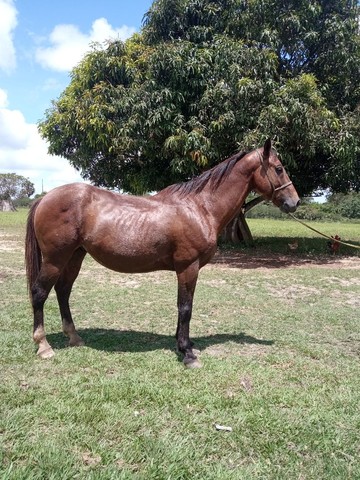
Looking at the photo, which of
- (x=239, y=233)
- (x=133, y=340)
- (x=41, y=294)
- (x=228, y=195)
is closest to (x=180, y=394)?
(x=133, y=340)

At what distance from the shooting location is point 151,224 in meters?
4.27

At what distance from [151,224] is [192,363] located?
150 cm

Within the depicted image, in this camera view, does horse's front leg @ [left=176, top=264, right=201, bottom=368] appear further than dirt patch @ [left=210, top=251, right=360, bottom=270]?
No

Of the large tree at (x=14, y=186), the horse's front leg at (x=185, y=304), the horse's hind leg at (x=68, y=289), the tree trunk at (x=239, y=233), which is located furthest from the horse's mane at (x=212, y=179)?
the large tree at (x=14, y=186)

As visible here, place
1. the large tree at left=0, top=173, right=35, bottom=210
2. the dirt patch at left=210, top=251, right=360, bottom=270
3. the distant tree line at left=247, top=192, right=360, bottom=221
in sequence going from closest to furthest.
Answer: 1. the dirt patch at left=210, top=251, right=360, bottom=270
2. the distant tree line at left=247, top=192, right=360, bottom=221
3. the large tree at left=0, top=173, right=35, bottom=210

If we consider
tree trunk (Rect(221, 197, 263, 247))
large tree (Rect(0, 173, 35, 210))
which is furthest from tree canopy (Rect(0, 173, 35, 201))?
tree trunk (Rect(221, 197, 263, 247))

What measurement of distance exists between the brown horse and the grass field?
0.48 m

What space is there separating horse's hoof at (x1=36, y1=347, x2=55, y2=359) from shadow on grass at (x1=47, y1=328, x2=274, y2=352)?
1.12 feet

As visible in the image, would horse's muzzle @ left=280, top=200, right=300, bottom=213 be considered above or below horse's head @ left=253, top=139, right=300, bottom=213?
below

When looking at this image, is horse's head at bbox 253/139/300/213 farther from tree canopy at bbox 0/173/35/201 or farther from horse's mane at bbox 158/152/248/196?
tree canopy at bbox 0/173/35/201

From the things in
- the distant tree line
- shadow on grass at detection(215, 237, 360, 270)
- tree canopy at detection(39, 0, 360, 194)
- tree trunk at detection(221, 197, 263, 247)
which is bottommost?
the distant tree line

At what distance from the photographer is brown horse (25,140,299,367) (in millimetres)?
4227

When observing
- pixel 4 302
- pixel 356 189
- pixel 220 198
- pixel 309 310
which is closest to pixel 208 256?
pixel 220 198

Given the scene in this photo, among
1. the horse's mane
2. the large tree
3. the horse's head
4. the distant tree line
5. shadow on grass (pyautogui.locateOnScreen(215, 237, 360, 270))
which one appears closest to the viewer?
the horse's head
